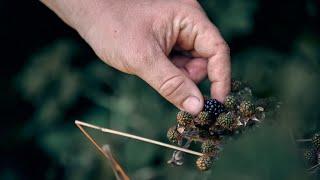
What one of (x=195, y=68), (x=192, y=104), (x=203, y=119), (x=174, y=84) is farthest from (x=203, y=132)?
(x=195, y=68)

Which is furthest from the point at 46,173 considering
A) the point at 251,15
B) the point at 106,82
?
the point at 251,15

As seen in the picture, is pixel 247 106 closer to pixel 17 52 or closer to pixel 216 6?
pixel 216 6

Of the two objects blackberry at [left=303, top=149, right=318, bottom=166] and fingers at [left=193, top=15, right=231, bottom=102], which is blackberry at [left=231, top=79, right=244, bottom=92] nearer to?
fingers at [left=193, top=15, right=231, bottom=102]

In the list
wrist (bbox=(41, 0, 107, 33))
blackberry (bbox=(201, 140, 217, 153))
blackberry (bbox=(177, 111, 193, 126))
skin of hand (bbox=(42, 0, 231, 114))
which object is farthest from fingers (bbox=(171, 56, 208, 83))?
blackberry (bbox=(201, 140, 217, 153))

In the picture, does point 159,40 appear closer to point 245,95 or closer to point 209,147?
point 245,95

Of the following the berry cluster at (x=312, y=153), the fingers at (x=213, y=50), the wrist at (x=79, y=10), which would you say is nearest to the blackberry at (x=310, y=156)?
the berry cluster at (x=312, y=153)

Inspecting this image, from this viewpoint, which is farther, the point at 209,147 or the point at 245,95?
the point at 245,95

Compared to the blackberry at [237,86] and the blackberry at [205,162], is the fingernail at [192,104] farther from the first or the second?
the blackberry at [205,162]
